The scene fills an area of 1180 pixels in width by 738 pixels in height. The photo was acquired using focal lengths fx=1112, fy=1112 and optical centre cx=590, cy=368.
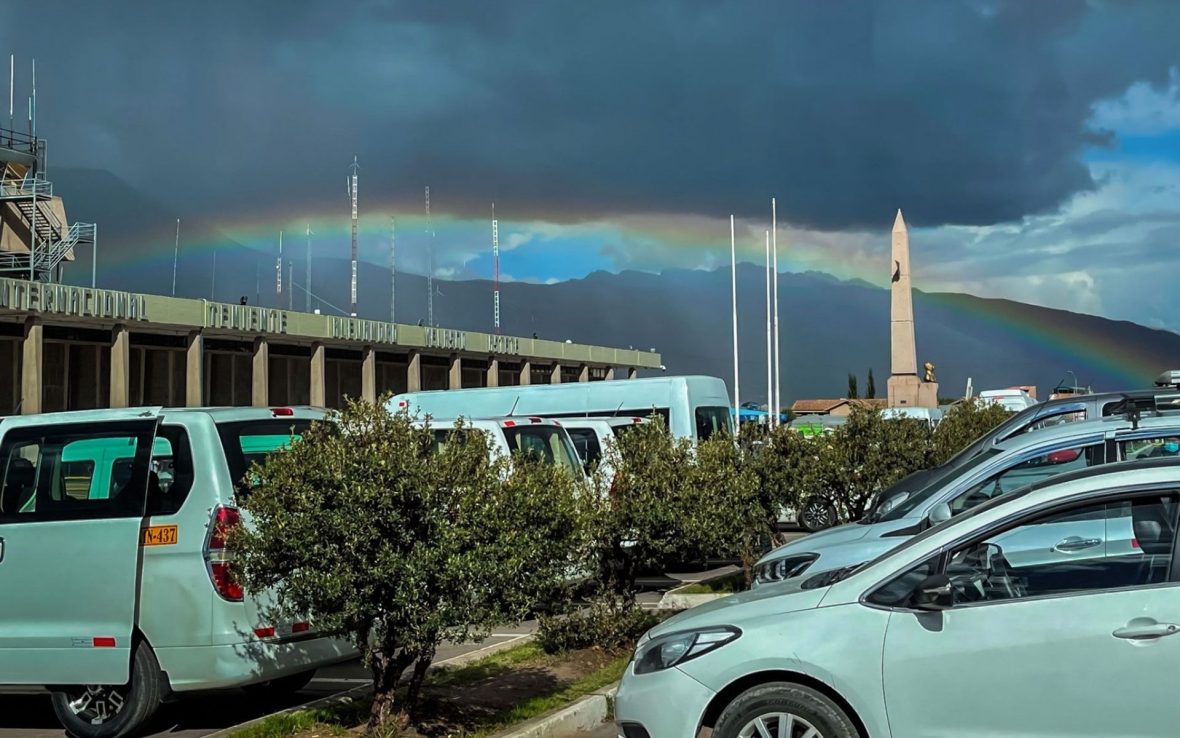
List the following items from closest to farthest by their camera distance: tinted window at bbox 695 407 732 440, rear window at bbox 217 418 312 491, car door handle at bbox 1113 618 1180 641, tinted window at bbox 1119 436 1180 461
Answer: car door handle at bbox 1113 618 1180 641 → rear window at bbox 217 418 312 491 → tinted window at bbox 1119 436 1180 461 → tinted window at bbox 695 407 732 440

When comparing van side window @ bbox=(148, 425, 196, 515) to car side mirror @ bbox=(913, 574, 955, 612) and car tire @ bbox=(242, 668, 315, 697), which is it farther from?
car side mirror @ bbox=(913, 574, 955, 612)

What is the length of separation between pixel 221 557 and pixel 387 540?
1305 millimetres

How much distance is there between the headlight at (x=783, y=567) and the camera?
9.02m

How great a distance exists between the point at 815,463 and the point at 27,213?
5233cm

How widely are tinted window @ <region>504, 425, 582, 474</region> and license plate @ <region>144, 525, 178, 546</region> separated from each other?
605cm

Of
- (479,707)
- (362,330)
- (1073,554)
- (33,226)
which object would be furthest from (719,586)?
(33,226)

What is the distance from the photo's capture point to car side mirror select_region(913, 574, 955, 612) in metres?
5.00

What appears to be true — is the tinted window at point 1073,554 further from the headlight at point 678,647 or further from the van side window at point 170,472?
the van side window at point 170,472

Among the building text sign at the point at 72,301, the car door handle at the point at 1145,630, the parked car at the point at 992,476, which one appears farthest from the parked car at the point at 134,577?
the building text sign at the point at 72,301

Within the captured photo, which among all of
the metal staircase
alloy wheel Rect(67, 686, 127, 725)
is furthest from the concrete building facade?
alloy wheel Rect(67, 686, 127, 725)

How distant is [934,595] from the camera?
5.03 meters

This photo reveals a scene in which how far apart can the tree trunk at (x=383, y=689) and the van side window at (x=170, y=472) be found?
158 cm

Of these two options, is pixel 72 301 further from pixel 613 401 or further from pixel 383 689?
pixel 383 689

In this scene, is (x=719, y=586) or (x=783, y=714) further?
(x=719, y=586)
